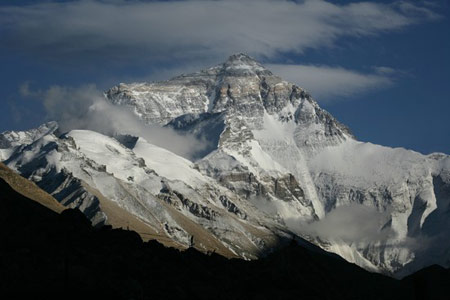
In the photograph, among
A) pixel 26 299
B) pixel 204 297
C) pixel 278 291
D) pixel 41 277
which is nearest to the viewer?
pixel 26 299

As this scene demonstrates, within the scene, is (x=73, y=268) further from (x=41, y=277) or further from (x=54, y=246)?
(x=54, y=246)

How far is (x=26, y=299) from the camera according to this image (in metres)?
151

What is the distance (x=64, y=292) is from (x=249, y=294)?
43.4m

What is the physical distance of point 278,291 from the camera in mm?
190625

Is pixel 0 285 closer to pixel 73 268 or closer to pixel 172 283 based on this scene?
pixel 73 268

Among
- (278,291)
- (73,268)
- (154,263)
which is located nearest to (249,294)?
(278,291)

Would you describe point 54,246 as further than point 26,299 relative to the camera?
Yes

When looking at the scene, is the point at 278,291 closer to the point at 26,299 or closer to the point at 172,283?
the point at 172,283

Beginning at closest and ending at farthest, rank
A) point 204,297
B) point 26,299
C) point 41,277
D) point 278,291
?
point 26,299 < point 41,277 < point 204,297 < point 278,291

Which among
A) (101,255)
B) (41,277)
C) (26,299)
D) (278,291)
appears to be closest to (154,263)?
(101,255)

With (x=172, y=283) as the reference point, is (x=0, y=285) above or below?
above

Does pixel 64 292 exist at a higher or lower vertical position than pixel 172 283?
higher

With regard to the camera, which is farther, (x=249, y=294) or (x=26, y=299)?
(x=249, y=294)

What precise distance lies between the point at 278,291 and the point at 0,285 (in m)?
53.0
